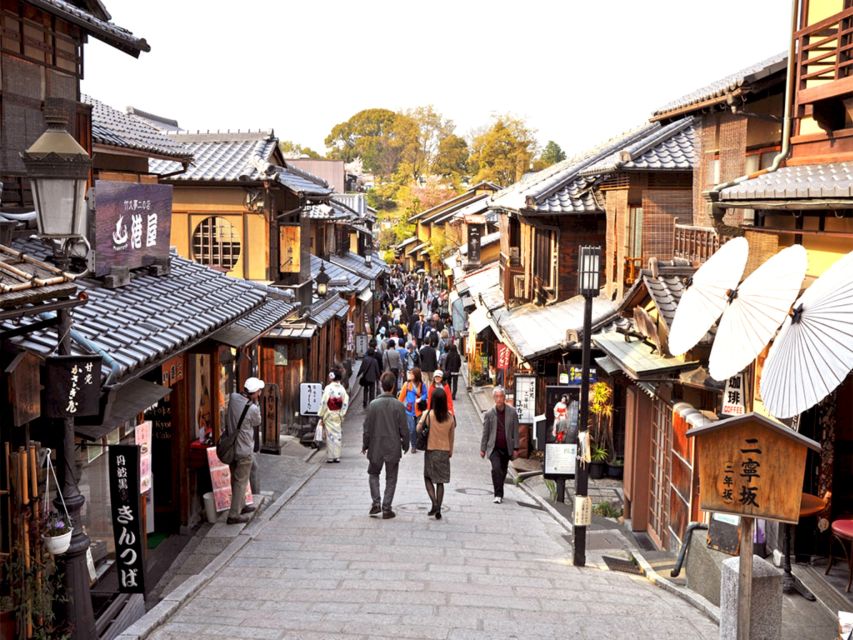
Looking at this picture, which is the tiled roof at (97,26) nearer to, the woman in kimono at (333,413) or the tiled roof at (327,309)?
the woman in kimono at (333,413)

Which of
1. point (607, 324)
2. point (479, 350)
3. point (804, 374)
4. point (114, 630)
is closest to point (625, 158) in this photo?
point (607, 324)

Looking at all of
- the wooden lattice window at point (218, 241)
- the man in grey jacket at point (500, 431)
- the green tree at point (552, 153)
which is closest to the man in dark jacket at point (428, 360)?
the wooden lattice window at point (218, 241)

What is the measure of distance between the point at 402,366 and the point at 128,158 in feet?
38.3

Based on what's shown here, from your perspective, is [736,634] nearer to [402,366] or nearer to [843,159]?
[843,159]

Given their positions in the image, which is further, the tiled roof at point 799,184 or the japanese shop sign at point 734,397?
the japanese shop sign at point 734,397

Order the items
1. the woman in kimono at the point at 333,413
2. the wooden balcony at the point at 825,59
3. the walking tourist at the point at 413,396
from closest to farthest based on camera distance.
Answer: the wooden balcony at the point at 825,59 → the walking tourist at the point at 413,396 → the woman in kimono at the point at 333,413

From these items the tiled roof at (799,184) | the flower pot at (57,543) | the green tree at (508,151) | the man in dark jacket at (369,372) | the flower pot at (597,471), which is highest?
the green tree at (508,151)

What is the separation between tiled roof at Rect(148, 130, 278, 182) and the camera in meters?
22.0

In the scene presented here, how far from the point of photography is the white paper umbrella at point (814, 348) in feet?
20.8

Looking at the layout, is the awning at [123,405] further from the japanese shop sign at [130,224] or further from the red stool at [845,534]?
the red stool at [845,534]

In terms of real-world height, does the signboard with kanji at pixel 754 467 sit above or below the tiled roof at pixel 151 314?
below

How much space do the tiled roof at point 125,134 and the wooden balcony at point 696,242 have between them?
900 centimetres

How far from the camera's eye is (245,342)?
47.2 feet

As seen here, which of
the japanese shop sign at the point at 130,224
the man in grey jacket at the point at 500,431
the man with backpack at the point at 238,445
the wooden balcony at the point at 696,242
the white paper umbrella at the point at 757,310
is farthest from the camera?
the man in grey jacket at the point at 500,431
